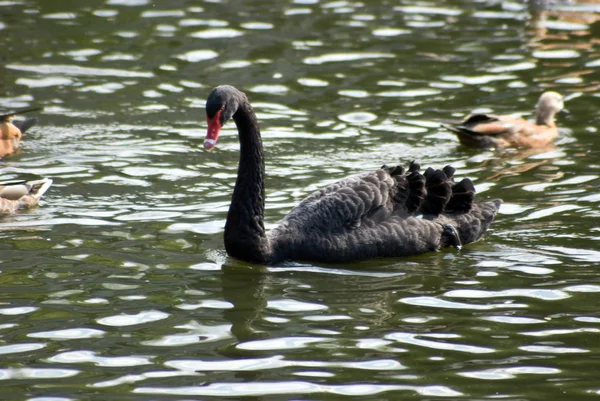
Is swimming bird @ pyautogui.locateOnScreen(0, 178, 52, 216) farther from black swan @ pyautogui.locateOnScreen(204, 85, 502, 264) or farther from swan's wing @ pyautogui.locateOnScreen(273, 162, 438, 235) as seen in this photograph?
swan's wing @ pyautogui.locateOnScreen(273, 162, 438, 235)

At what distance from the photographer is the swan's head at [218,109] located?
703 cm

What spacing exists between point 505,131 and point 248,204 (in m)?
4.05

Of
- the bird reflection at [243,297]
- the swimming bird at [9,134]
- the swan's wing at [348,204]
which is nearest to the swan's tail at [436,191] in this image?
the swan's wing at [348,204]

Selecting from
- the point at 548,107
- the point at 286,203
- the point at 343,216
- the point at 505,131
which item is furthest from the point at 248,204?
the point at 548,107

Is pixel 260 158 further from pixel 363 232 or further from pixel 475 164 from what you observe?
pixel 475 164

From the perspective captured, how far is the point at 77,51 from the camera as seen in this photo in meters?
13.8

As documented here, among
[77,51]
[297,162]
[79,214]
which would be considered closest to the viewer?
[79,214]

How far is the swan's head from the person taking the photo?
703 centimetres

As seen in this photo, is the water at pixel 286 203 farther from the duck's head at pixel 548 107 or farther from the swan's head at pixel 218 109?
the swan's head at pixel 218 109

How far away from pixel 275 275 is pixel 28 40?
26.5ft

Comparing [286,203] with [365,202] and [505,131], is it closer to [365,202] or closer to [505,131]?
[365,202]

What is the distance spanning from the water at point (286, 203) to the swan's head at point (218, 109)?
0.94 m

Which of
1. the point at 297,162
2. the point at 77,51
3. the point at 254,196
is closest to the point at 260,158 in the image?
the point at 254,196

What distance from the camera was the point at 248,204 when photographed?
754cm
